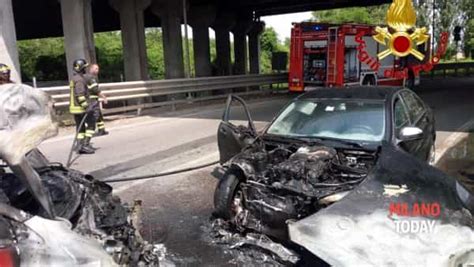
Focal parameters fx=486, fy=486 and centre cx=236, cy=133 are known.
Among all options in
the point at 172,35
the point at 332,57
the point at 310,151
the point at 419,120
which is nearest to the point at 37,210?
the point at 310,151

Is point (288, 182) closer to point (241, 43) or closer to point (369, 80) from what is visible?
point (369, 80)

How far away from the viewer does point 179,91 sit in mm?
17203

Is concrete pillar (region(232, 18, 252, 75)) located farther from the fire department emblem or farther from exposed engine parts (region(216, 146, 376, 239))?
exposed engine parts (region(216, 146, 376, 239))

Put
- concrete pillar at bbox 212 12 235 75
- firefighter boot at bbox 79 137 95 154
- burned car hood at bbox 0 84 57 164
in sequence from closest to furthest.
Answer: burned car hood at bbox 0 84 57 164, firefighter boot at bbox 79 137 95 154, concrete pillar at bbox 212 12 235 75

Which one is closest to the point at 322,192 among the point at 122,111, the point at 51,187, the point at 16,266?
the point at 51,187

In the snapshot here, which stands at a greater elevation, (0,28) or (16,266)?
(0,28)

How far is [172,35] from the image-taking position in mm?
25109

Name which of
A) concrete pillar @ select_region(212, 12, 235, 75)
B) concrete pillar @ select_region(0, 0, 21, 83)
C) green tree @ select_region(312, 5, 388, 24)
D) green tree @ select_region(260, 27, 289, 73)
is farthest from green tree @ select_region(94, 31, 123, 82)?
green tree @ select_region(312, 5, 388, 24)

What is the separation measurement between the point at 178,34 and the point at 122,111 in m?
11.7

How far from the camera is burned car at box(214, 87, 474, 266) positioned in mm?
3285

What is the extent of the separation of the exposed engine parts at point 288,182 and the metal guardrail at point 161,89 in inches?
271

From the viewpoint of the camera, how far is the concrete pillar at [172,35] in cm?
2484

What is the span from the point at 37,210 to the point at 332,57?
59.4ft

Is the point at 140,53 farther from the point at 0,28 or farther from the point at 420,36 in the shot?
the point at 420,36
